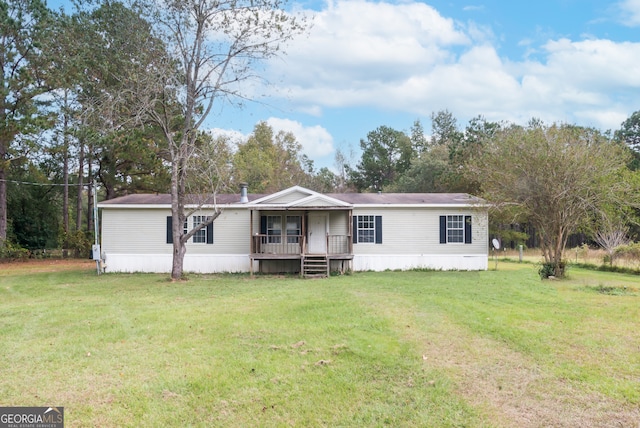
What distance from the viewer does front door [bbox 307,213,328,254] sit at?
1748 centimetres

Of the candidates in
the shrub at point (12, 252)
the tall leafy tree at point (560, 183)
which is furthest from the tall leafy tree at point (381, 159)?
the tall leafy tree at point (560, 183)

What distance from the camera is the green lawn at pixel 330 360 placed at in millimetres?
4062

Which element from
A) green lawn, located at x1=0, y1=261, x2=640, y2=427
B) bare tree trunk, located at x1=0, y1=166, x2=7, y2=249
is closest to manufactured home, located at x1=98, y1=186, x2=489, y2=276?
green lawn, located at x1=0, y1=261, x2=640, y2=427

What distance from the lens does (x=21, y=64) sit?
22891 millimetres

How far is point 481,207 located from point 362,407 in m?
13.6

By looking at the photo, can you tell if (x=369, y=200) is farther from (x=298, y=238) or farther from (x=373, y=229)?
(x=298, y=238)

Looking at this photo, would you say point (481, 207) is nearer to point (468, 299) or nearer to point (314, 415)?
point (468, 299)

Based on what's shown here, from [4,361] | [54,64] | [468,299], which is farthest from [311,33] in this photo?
[54,64]

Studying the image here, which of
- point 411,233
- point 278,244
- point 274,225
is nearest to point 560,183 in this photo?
point 411,233

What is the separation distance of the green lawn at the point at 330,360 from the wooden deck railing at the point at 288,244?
7.14m

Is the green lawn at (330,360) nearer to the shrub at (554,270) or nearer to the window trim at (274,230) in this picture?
the shrub at (554,270)

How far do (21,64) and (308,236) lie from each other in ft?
58.4

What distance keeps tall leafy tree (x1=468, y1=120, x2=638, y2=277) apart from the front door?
247 inches

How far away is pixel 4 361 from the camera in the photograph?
544 cm
